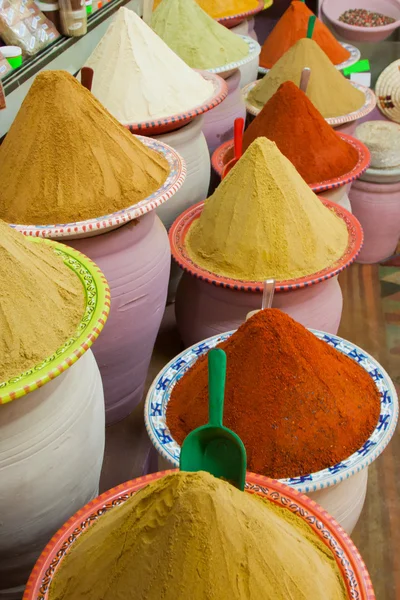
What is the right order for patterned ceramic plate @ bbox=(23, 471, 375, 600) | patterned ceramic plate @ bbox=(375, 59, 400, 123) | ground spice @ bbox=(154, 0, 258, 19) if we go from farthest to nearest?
patterned ceramic plate @ bbox=(375, 59, 400, 123) < ground spice @ bbox=(154, 0, 258, 19) < patterned ceramic plate @ bbox=(23, 471, 375, 600)

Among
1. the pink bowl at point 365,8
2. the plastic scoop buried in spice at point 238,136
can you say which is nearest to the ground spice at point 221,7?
the pink bowl at point 365,8

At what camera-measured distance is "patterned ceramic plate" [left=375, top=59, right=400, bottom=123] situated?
10.9ft

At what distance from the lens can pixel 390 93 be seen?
3.34 meters

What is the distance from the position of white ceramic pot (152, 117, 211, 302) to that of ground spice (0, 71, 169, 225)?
48 cm

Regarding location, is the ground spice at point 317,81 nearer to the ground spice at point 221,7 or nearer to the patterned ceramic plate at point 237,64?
the patterned ceramic plate at point 237,64

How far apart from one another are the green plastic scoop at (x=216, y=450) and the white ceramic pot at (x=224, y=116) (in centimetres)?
172

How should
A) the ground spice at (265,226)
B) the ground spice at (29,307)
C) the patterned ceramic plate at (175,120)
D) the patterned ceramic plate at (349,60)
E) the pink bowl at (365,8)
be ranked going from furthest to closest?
the pink bowl at (365,8) → the patterned ceramic plate at (349,60) → the patterned ceramic plate at (175,120) → the ground spice at (265,226) → the ground spice at (29,307)

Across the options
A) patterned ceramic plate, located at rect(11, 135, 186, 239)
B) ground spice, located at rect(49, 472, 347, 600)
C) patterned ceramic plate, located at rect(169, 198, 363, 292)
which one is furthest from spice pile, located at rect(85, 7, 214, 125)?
ground spice, located at rect(49, 472, 347, 600)

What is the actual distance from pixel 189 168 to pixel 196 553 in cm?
145

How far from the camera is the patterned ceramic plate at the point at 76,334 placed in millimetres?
925

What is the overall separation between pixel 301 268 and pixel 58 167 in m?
0.58

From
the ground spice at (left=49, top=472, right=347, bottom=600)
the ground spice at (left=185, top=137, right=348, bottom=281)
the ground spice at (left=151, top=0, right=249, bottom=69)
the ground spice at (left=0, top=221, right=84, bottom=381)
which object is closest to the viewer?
the ground spice at (left=49, top=472, right=347, bottom=600)

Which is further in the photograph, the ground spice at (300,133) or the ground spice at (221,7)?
the ground spice at (221,7)

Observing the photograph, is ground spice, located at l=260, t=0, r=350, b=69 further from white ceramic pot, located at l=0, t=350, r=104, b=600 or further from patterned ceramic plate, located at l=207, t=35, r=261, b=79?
white ceramic pot, located at l=0, t=350, r=104, b=600
